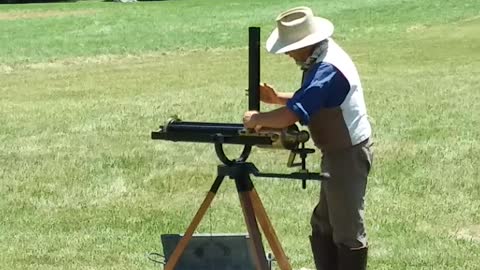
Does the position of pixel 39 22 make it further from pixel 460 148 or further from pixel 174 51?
pixel 460 148

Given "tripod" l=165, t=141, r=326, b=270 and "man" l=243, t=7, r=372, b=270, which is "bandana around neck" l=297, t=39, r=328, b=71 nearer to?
"man" l=243, t=7, r=372, b=270

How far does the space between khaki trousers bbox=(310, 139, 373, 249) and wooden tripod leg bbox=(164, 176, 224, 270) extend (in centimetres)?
57

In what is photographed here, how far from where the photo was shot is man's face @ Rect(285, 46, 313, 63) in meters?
4.34

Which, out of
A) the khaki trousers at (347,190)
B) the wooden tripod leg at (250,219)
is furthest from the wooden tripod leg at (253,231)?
the khaki trousers at (347,190)

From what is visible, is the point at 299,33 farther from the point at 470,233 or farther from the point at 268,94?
the point at 470,233

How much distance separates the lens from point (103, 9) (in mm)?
38000

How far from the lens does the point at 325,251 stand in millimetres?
4871

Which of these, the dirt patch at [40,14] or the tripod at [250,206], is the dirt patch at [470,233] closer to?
the tripod at [250,206]

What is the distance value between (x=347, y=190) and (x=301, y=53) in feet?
2.25

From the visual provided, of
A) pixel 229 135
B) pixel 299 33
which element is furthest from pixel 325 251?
pixel 299 33

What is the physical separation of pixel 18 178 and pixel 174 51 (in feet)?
47.6

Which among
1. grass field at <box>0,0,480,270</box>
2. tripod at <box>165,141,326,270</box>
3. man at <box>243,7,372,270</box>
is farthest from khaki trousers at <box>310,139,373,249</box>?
grass field at <box>0,0,480,270</box>

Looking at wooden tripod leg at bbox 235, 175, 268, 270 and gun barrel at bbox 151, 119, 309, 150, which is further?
wooden tripod leg at bbox 235, 175, 268, 270

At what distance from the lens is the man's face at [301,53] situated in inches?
171
